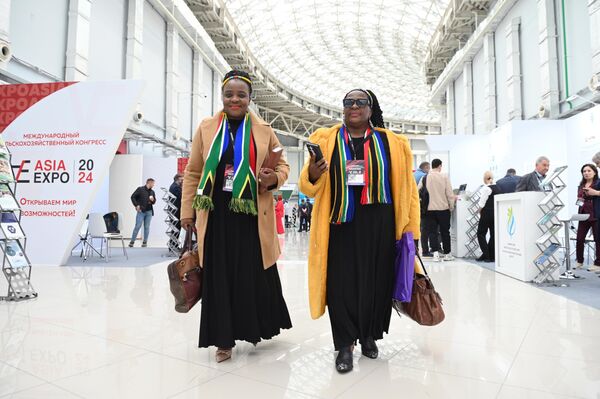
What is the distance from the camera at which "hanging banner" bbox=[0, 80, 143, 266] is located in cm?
647

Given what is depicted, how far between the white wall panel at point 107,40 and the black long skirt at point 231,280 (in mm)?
10359

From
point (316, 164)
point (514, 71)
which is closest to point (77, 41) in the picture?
point (316, 164)

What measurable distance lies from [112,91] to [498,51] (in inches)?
573

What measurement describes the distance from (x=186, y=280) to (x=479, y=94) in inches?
740

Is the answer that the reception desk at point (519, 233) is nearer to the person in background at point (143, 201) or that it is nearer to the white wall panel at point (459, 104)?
the person in background at point (143, 201)

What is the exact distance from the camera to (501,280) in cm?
529

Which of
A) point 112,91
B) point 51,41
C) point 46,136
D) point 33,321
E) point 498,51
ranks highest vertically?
point 498,51

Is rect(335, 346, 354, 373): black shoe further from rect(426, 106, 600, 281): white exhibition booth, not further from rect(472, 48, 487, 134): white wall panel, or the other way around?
rect(472, 48, 487, 134): white wall panel

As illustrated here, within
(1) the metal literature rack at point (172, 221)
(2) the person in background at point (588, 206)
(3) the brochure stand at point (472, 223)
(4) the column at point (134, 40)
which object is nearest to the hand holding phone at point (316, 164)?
(2) the person in background at point (588, 206)

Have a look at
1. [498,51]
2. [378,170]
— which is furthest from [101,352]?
[498,51]

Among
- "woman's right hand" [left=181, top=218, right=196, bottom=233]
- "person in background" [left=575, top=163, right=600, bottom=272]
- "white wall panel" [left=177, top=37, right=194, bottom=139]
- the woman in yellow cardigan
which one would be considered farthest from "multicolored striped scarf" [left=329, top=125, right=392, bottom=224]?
"white wall panel" [left=177, top=37, right=194, bottom=139]

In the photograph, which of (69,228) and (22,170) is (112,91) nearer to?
Result: (22,170)

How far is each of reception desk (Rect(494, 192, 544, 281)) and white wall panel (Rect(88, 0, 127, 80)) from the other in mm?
10493

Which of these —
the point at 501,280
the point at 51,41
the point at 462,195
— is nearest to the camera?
the point at 501,280
